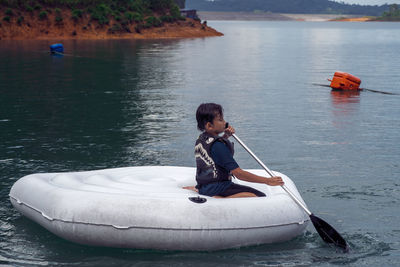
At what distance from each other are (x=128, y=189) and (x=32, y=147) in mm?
5096

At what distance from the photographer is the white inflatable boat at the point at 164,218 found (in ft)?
20.2

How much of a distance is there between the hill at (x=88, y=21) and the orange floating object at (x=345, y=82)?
43753mm

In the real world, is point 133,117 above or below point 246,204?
below

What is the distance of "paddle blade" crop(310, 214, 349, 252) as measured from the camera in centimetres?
648

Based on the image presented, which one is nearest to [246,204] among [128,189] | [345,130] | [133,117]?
[128,189]

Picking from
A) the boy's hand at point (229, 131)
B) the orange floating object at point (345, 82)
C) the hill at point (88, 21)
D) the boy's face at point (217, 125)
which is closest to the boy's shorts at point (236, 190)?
the boy's hand at point (229, 131)

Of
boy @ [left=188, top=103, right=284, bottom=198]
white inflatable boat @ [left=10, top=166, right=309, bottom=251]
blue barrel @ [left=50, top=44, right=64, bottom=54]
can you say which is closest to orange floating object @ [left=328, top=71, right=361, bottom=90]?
white inflatable boat @ [left=10, top=166, right=309, bottom=251]

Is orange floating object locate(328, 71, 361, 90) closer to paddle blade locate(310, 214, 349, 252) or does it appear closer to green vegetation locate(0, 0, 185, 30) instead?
paddle blade locate(310, 214, 349, 252)

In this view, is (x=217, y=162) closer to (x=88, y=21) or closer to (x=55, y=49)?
(x=55, y=49)

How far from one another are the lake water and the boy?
667 millimetres

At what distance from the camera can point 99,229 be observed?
6254 millimetres

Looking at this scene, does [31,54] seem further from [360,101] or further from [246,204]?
[246,204]

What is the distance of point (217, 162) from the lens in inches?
251

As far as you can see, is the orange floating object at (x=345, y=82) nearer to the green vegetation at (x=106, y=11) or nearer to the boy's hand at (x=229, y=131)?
the boy's hand at (x=229, y=131)
